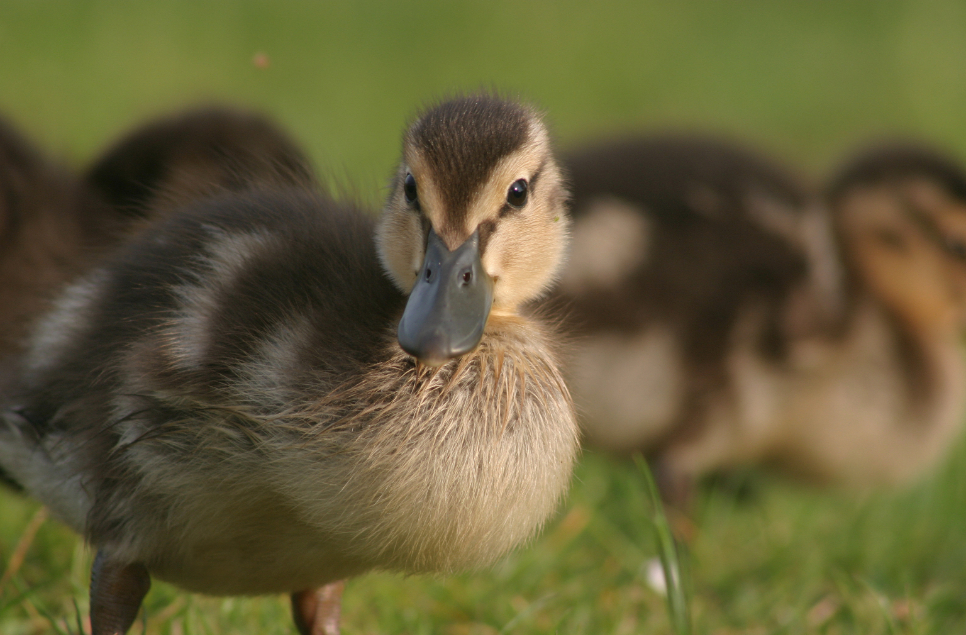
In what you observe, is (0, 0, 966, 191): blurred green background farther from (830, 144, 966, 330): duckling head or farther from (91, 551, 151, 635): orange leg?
(91, 551, 151, 635): orange leg

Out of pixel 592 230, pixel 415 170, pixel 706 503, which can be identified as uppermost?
pixel 415 170

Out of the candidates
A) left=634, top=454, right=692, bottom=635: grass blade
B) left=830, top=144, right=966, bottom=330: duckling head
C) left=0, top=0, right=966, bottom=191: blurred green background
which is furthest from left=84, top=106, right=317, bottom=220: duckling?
left=0, top=0, right=966, bottom=191: blurred green background

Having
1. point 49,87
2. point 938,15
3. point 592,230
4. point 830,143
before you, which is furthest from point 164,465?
point 938,15

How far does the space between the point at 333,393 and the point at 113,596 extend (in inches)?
20.0

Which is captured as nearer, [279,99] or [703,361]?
[703,361]

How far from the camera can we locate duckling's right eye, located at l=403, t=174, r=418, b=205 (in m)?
1.72

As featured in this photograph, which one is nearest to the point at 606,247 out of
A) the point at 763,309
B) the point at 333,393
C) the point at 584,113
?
the point at 763,309

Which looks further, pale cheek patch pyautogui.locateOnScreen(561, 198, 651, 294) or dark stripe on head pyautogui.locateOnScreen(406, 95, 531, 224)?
pale cheek patch pyautogui.locateOnScreen(561, 198, 651, 294)

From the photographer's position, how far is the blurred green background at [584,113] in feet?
7.85

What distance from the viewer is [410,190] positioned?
1.73m

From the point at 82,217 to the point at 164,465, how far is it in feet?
3.96

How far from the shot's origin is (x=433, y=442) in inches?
64.2

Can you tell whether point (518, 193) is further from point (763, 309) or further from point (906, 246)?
point (906, 246)

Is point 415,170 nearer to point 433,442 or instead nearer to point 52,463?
point 433,442
